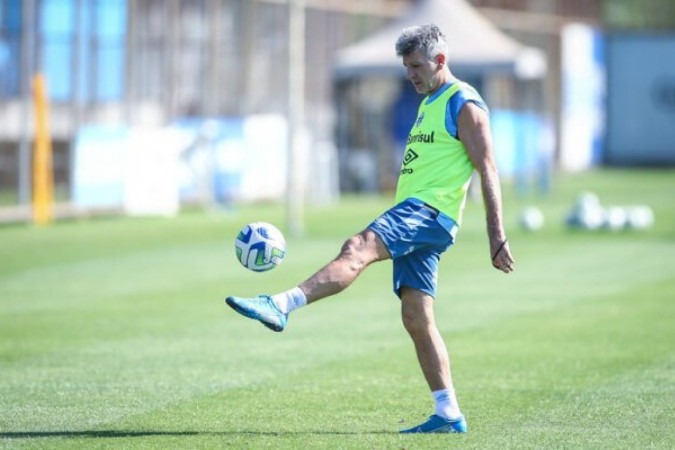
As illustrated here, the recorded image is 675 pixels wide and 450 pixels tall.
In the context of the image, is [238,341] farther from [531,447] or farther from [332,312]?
[531,447]

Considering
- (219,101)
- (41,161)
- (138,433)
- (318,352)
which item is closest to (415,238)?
(138,433)

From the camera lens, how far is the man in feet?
26.4

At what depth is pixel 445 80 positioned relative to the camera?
828cm

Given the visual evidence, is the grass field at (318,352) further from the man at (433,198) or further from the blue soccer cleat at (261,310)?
the blue soccer cleat at (261,310)

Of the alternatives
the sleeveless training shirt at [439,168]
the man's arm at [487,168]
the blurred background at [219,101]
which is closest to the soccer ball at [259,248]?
the sleeveless training shirt at [439,168]

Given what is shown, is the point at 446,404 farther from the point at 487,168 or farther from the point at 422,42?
the point at 422,42

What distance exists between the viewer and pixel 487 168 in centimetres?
807

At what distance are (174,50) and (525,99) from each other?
1788 centimetres

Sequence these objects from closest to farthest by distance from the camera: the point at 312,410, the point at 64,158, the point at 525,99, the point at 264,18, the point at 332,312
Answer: the point at 312,410, the point at 332,312, the point at 64,158, the point at 264,18, the point at 525,99

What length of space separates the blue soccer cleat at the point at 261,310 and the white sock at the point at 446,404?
113 centimetres

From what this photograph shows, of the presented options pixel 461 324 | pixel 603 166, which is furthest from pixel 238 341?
pixel 603 166

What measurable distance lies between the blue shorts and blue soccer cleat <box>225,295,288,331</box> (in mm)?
747

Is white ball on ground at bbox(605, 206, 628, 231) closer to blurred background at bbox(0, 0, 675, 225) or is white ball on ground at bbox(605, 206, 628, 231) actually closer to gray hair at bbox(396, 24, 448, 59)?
blurred background at bbox(0, 0, 675, 225)

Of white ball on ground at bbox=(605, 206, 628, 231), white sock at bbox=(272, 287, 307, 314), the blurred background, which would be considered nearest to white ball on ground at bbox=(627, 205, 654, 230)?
white ball on ground at bbox=(605, 206, 628, 231)
